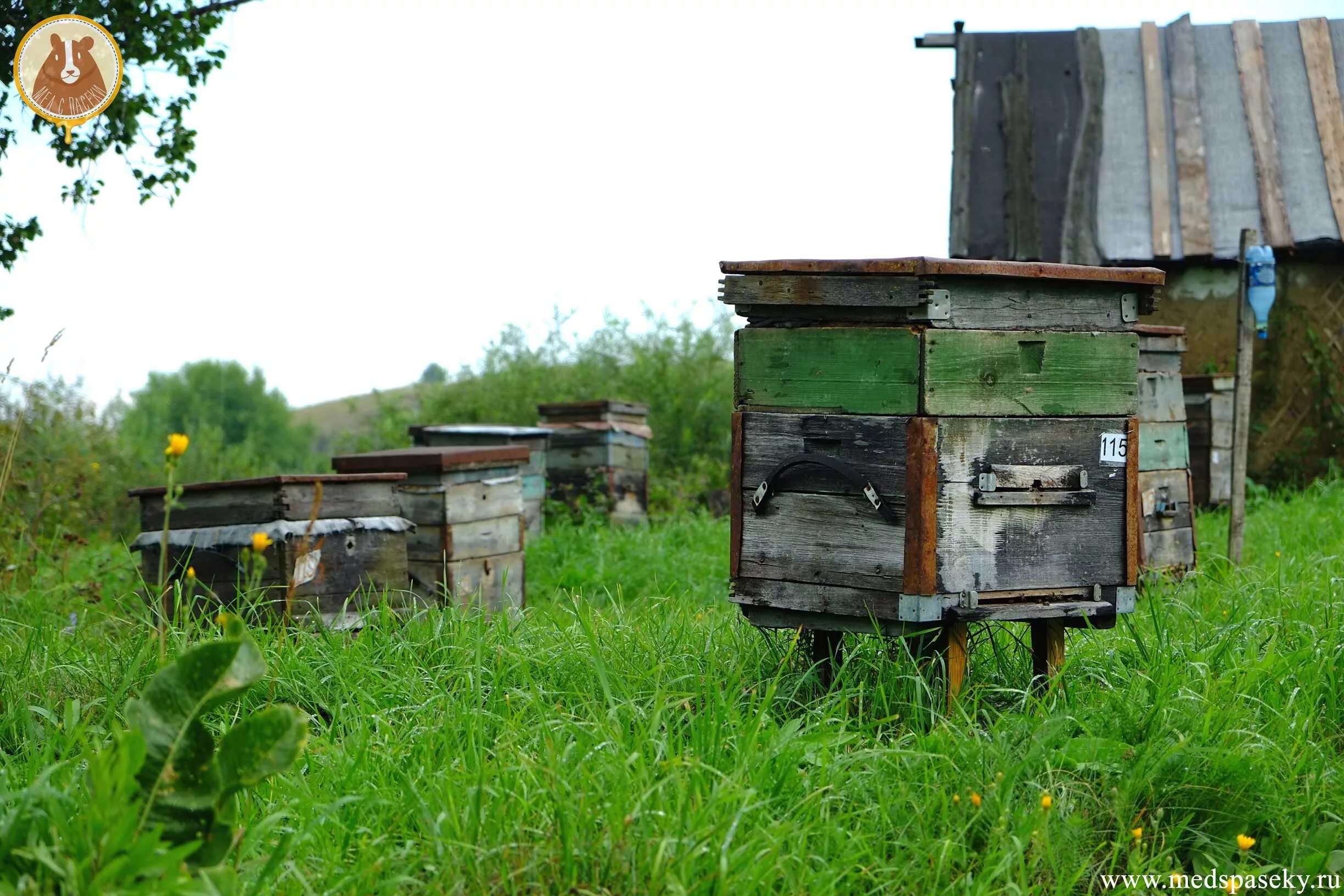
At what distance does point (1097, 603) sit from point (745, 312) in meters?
1.36

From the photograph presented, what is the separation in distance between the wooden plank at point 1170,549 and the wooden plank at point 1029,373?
258 cm

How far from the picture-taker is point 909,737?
3.20 m

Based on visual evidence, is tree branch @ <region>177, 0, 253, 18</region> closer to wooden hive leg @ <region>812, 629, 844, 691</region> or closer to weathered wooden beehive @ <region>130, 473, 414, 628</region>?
weathered wooden beehive @ <region>130, 473, 414, 628</region>

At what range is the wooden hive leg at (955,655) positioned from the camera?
341 cm

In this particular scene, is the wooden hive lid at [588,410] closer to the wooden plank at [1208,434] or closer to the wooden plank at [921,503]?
the wooden plank at [1208,434]

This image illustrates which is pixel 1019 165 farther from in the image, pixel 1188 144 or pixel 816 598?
pixel 816 598

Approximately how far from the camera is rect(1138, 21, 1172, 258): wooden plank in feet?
32.6

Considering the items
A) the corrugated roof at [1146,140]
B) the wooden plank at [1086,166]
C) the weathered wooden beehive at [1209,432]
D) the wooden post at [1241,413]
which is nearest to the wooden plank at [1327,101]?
the corrugated roof at [1146,140]

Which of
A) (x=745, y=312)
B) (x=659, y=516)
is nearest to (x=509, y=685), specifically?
(x=745, y=312)

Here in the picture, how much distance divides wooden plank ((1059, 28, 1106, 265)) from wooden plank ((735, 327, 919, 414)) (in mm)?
7167

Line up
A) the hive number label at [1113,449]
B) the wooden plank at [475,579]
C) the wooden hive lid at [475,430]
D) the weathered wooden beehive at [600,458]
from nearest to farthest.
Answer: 1. the hive number label at [1113,449]
2. the wooden plank at [475,579]
3. the wooden hive lid at [475,430]
4. the weathered wooden beehive at [600,458]

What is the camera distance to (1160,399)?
242 inches

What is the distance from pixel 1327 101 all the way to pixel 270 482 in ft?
32.7

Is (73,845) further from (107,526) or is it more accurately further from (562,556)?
(107,526)
